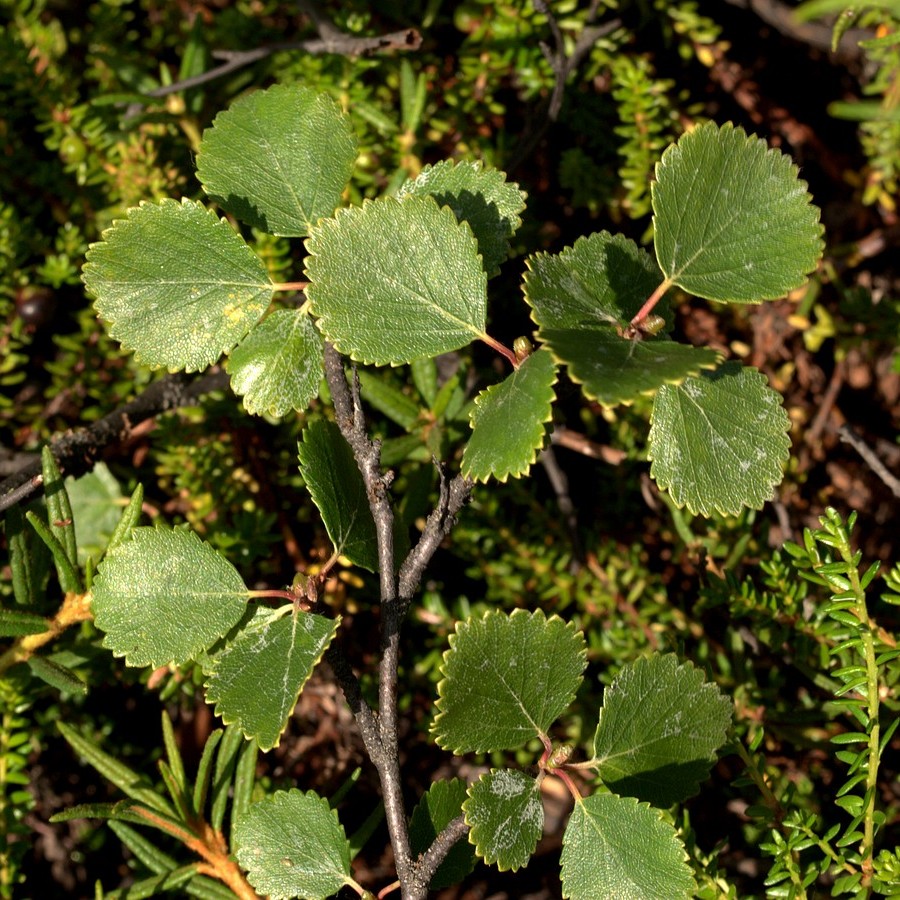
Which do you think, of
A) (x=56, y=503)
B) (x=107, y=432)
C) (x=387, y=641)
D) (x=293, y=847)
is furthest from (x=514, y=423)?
(x=107, y=432)

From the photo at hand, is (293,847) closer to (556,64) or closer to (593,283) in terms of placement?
(593,283)

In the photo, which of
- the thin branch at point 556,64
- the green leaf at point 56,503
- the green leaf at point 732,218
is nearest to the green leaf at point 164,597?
the green leaf at point 56,503

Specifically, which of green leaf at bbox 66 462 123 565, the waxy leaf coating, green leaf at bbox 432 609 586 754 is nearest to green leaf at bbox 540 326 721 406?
the waxy leaf coating

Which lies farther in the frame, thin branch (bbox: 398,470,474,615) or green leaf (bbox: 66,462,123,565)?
green leaf (bbox: 66,462,123,565)

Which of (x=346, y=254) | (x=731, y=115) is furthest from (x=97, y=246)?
(x=731, y=115)

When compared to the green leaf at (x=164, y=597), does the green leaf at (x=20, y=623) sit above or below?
below

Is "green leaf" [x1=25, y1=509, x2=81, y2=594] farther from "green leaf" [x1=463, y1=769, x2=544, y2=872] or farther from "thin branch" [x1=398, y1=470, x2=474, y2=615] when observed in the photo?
"green leaf" [x1=463, y1=769, x2=544, y2=872]

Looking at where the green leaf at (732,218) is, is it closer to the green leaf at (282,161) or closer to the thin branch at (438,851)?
the green leaf at (282,161)
